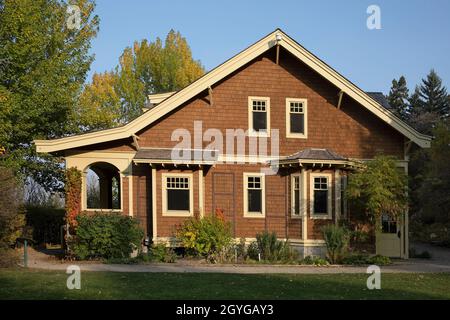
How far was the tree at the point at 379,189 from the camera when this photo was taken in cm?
1972

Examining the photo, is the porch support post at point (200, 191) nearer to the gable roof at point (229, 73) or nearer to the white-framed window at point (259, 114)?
the gable roof at point (229, 73)

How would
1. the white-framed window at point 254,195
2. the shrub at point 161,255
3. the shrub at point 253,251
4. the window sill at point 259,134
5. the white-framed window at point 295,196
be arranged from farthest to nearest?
the window sill at point 259,134
the white-framed window at point 254,195
the white-framed window at point 295,196
the shrub at point 253,251
the shrub at point 161,255

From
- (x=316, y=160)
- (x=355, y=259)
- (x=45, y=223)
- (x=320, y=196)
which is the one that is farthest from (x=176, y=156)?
(x=45, y=223)

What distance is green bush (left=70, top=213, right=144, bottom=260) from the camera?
19.0m

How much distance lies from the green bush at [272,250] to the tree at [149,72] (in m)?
23.2

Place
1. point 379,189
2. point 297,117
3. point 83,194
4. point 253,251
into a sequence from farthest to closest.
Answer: point 297,117
point 83,194
point 253,251
point 379,189

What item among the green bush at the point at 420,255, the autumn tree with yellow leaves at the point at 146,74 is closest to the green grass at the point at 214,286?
the green bush at the point at 420,255

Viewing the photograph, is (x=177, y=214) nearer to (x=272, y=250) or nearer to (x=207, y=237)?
(x=207, y=237)

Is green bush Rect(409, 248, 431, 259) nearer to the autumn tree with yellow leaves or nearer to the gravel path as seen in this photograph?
the gravel path

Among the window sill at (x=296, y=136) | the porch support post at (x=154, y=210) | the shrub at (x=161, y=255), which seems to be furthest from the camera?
the window sill at (x=296, y=136)

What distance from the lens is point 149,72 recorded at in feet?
143

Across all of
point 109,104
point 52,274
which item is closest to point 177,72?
point 109,104

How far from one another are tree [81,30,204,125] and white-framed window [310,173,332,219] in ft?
71.8

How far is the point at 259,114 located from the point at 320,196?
3.90 meters
